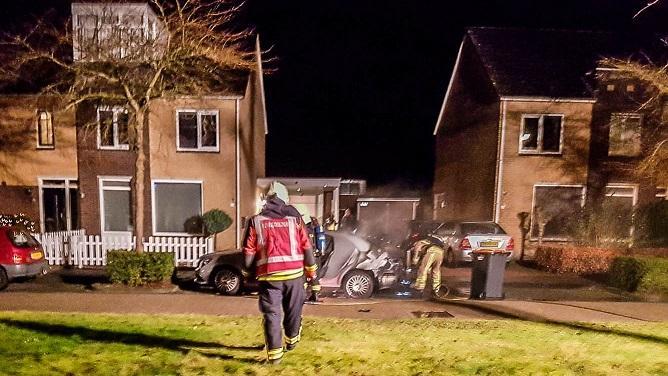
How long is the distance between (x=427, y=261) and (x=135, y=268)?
20.3 ft

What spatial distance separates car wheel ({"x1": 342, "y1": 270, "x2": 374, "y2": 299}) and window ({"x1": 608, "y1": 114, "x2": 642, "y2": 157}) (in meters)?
11.6

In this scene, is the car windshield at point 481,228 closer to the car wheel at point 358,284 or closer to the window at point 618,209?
the window at point 618,209

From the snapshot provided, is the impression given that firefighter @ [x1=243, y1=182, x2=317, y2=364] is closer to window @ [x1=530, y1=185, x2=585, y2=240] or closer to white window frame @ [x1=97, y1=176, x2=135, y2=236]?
white window frame @ [x1=97, y1=176, x2=135, y2=236]

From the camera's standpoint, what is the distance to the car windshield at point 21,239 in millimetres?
10250

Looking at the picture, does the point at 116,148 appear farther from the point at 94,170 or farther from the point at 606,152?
the point at 606,152

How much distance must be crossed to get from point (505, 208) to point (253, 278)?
13396 millimetres

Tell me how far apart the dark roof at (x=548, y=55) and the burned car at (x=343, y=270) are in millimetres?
9436

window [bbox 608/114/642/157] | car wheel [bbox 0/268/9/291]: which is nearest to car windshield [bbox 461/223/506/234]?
window [bbox 608/114/642/157]

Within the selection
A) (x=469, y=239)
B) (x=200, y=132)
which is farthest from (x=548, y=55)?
(x=200, y=132)

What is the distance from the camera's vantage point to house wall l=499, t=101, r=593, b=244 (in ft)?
53.6

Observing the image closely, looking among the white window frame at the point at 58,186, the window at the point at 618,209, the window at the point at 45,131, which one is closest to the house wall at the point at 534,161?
the window at the point at 618,209

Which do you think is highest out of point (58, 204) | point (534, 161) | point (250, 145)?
point (250, 145)

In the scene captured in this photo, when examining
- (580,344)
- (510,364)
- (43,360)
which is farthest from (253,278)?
(580,344)

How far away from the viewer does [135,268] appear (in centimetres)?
1023
